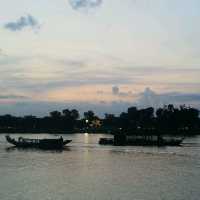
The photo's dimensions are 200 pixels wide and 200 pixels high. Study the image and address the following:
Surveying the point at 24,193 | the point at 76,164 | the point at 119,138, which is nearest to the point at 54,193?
the point at 24,193

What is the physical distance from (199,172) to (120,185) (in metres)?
15.3

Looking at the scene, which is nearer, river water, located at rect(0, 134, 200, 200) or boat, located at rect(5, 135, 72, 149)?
river water, located at rect(0, 134, 200, 200)

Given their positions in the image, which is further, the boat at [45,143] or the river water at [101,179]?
the boat at [45,143]

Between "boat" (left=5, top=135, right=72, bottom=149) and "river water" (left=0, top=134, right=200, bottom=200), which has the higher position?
"boat" (left=5, top=135, right=72, bottom=149)

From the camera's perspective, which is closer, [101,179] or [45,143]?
[101,179]

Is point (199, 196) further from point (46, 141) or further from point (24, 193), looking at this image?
point (46, 141)

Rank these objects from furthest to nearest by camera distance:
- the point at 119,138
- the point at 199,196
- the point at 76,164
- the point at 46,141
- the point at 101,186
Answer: the point at 119,138 < the point at 46,141 < the point at 76,164 < the point at 101,186 < the point at 199,196

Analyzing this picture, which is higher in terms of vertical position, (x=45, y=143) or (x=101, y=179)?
(x=45, y=143)

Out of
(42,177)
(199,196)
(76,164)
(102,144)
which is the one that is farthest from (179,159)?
(102,144)

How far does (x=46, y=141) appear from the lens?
115 m

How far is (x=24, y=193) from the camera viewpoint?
153 ft

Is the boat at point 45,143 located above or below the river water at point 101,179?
above

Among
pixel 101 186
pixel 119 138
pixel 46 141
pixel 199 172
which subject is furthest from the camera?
pixel 119 138

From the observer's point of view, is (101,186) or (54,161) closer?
(101,186)
